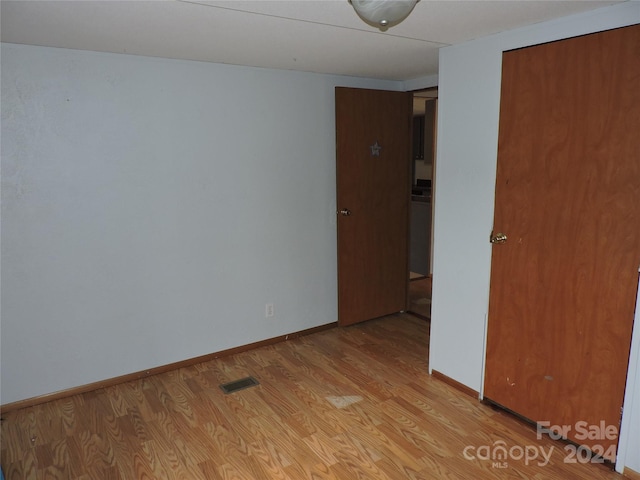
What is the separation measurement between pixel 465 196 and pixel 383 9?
1580 mm

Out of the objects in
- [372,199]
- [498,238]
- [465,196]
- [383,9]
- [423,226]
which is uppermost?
[383,9]

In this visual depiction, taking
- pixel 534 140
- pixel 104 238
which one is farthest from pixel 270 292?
pixel 534 140

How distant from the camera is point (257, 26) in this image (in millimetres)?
2174

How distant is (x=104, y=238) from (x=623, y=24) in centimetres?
295

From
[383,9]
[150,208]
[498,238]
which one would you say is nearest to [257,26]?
[383,9]

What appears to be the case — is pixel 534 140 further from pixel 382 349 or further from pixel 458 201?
pixel 382 349

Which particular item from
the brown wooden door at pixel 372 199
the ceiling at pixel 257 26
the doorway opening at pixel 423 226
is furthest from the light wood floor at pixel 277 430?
the ceiling at pixel 257 26

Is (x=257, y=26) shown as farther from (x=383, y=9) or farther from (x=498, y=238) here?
(x=498, y=238)

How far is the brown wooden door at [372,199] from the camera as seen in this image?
366cm

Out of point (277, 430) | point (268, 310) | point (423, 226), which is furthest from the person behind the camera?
point (423, 226)

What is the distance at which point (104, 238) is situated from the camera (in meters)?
2.80

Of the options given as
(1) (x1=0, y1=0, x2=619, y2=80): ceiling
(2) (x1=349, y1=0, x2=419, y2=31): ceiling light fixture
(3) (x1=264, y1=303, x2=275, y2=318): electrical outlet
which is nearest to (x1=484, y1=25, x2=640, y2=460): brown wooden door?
(1) (x1=0, y1=0, x2=619, y2=80): ceiling

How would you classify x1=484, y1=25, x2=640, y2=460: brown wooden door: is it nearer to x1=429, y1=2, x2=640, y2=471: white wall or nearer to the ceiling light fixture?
x1=429, y1=2, x2=640, y2=471: white wall

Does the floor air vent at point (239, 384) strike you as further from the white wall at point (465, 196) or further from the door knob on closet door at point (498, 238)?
the door knob on closet door at point (498, 238)
